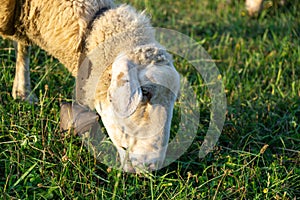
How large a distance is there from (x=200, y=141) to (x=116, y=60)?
1.17 metres

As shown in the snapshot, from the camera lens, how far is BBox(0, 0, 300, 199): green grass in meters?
3.19

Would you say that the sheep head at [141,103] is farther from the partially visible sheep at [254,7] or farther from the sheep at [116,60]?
the partially visible sheep at [254,7]

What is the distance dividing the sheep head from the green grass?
0.21m

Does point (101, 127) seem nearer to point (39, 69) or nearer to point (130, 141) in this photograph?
point (130, 141)

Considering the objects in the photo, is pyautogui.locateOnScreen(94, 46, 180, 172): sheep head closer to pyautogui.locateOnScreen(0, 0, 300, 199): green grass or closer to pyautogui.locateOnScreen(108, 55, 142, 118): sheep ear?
pyautogui.locateOnScreen(108, 55, 142, 118): sheep ear

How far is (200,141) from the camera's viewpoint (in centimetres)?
388

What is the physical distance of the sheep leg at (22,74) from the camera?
13.9 feet

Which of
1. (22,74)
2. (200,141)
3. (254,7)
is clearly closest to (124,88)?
(200,141)

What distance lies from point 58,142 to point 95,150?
0.88 feet

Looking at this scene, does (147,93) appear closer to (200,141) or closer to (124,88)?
(124,88)

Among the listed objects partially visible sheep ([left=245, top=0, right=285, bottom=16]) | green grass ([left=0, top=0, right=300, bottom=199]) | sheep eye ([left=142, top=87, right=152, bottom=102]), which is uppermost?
sheep eye ([left=142, top=87, right=152, bottom=102])

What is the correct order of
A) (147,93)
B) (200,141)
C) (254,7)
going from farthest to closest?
(254,7)
(200,141)
(147,93)

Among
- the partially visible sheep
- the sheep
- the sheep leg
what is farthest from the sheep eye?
the partially visible sheep

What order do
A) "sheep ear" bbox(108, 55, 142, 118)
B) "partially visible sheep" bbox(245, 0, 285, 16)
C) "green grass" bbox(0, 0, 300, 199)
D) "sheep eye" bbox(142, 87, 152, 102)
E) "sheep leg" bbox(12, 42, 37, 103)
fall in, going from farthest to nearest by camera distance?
"partially visible sheep" bbox(245, 0, 285, 16) < "sheep leg" bbox(12, 42, 37, 103) < "green grass" bbox(0, 0, 300, 199) < "sheep eye" bbox(142, 87, 152, 102) < "sheep ear" bbox(108, 55, 142, 118)
